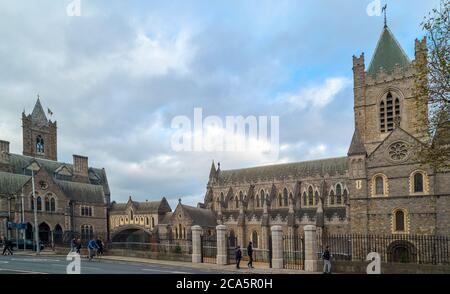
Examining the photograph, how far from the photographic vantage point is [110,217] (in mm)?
70625

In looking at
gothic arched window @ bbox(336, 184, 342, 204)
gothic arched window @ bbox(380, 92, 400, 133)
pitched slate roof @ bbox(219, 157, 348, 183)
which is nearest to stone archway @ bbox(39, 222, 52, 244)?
pitched slate roof @ bbox(219, 157, 348, 183)

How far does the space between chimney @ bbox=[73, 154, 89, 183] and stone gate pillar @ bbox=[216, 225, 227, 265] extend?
48.9 metres

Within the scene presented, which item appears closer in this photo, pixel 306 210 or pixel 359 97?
pixel 359 97

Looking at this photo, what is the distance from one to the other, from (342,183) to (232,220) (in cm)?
1561

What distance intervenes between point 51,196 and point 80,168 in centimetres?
1641

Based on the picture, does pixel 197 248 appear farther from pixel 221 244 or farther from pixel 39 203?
pixel 39 203

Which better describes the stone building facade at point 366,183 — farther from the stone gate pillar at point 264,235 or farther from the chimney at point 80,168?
the chimney at point 80,168

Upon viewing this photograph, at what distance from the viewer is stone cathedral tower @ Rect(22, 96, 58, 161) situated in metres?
80.3

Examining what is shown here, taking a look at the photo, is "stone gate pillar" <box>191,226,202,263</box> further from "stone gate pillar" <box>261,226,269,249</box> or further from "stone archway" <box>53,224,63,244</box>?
"stone archway" <box>53,224,63,244</box>

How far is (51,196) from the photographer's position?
56.0m

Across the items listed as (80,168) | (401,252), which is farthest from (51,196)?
(401,252)

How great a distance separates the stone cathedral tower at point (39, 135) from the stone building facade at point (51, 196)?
0.60 ft
